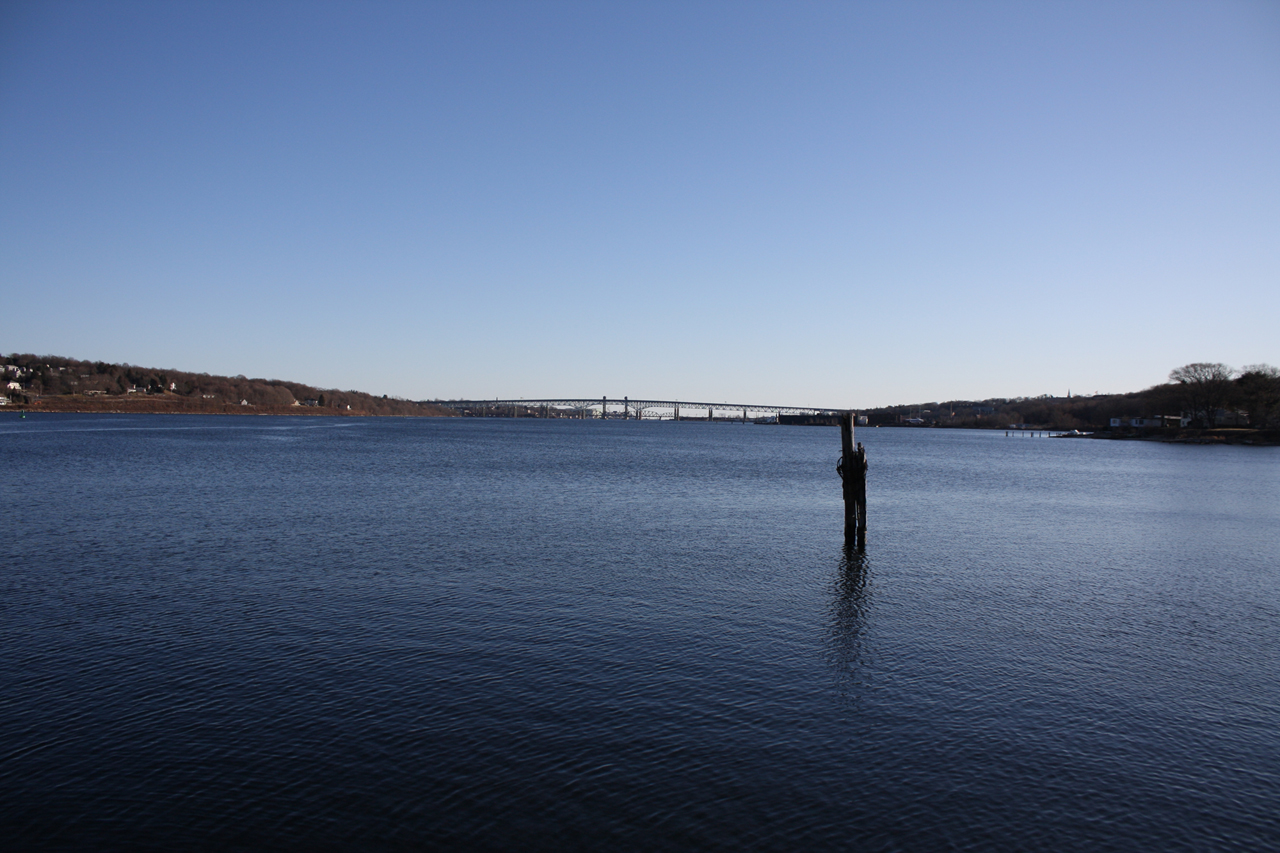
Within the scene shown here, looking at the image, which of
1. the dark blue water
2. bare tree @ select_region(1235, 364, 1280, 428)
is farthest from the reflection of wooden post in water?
bare tree @ select_region(1235, 364, 1280, 428)

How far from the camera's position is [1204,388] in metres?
148

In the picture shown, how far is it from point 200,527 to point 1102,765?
102 feet

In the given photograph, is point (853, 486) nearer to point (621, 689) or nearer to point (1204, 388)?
point (621, 689)

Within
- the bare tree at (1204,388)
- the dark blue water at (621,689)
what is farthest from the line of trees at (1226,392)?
the dark blue water at (621,689)

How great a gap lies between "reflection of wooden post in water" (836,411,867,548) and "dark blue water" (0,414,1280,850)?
4.03ft

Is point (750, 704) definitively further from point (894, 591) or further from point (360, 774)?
point (894, 591)

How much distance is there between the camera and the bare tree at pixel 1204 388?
5728 inches

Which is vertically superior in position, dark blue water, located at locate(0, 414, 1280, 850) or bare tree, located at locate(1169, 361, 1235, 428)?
bare tree, located at locate(1169, 361, 1235, 428)

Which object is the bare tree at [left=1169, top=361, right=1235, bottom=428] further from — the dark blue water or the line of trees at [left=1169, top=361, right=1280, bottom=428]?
the dark blue water

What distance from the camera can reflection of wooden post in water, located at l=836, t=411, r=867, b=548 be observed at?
97.3 feet

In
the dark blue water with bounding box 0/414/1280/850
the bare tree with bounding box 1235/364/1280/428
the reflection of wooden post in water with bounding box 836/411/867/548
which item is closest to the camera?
the dark blue water with bounding box 0/414/1280/850

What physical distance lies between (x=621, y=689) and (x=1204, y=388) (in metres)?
177

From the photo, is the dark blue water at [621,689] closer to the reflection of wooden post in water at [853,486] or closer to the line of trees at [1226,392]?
the reflection of wooden post in water at [853,486]

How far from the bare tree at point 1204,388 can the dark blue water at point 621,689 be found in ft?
470
